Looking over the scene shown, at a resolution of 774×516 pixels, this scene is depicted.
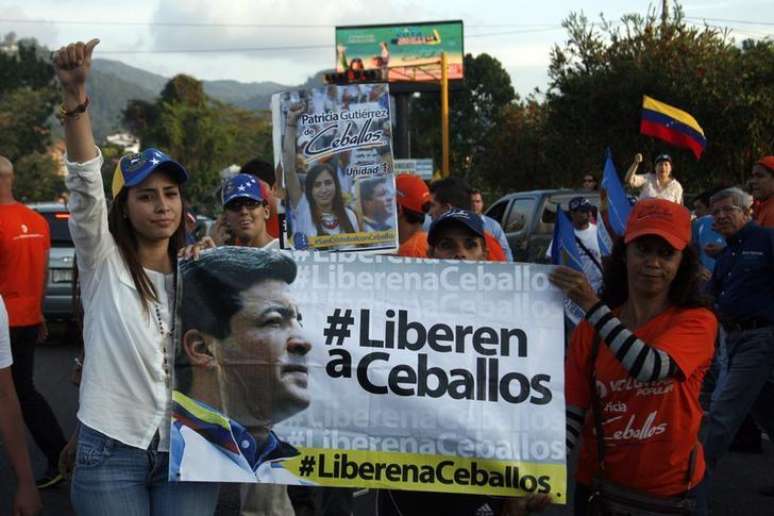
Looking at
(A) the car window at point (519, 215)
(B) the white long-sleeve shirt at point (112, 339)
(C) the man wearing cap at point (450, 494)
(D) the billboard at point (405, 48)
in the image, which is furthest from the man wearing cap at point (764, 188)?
(D) the billboard at point (405, 48)

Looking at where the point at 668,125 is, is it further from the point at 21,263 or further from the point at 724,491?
the point at 21,263

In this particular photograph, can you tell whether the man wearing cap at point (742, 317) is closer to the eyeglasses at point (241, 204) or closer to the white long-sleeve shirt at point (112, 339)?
the eyeglasses at point (241, 204)

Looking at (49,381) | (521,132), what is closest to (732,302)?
(49,381)

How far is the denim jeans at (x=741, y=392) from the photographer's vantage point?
6.27 meters

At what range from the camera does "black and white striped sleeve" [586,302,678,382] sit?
128 inches

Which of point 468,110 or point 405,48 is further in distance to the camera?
point 468,110

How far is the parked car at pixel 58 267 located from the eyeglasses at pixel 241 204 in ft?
32.7

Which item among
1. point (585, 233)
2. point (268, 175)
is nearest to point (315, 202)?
point (268, 175)

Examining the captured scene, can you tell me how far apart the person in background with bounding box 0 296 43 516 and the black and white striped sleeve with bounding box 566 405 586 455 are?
168 centimetres

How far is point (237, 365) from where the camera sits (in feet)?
11.4

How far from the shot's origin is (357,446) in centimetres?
348

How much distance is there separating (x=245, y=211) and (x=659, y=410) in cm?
239

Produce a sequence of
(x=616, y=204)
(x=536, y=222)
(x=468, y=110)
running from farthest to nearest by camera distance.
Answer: (x=468, y=110) → (x=536, y=222) → (x=616, y=204)

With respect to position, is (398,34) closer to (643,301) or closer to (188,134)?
(188,134)
